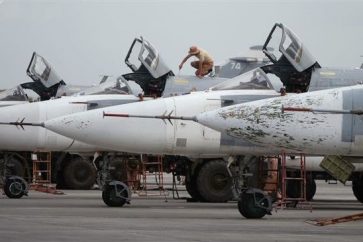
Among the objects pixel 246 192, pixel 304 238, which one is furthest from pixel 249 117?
pixel 304 238

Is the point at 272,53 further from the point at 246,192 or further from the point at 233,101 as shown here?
the point at 246,192

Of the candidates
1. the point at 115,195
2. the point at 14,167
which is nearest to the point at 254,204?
the point at 115,195

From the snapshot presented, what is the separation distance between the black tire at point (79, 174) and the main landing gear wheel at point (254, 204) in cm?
1171

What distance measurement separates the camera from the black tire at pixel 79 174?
28312mm

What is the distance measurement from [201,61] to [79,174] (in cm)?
548

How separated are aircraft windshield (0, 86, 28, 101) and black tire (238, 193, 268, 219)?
1086 centimetres

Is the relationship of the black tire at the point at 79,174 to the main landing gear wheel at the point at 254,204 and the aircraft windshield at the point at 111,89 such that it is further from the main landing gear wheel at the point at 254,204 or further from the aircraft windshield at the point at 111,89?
the main landing gear wheel at the point at 254,204

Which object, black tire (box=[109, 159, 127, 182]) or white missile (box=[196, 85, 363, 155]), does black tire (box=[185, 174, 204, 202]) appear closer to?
black tire (box=[109, 159, 127, 182])

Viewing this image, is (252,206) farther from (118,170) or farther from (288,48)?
(118,170)

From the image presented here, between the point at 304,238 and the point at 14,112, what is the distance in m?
11.0

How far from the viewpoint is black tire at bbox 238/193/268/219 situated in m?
16.9

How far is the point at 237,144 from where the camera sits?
63.0ft

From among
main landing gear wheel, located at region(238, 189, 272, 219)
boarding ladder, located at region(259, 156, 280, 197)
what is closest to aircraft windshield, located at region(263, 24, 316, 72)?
boarding ladder, located at region(259, 156, 280, 197)

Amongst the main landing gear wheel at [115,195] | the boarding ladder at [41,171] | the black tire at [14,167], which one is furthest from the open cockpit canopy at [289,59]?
the black tire at [14,167]
